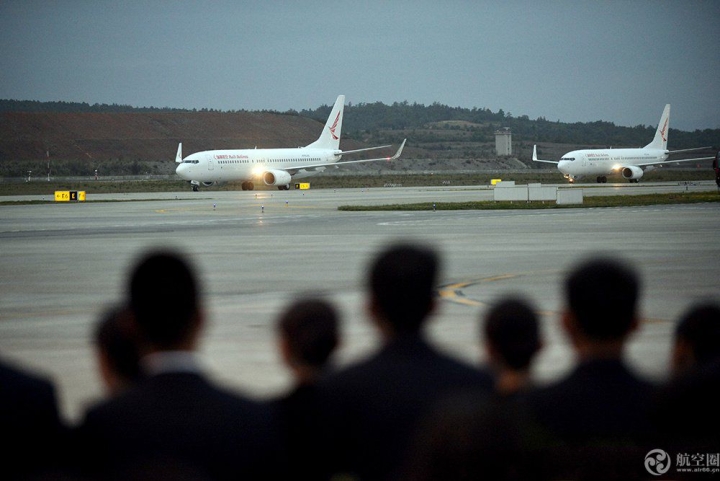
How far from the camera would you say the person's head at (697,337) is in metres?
4.91

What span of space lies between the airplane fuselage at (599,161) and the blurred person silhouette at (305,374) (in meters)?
81.5

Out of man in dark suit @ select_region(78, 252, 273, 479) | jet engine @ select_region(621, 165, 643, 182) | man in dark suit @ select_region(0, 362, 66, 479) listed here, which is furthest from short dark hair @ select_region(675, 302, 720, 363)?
jet engine @ select_region(621, 165, 643, 182)

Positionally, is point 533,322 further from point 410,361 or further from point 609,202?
point 609,202

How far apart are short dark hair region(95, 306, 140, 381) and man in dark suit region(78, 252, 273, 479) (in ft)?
0.69

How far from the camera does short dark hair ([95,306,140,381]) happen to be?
14.3ft

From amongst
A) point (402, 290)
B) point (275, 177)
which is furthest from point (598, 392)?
point (275, 177)

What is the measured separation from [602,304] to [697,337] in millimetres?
710

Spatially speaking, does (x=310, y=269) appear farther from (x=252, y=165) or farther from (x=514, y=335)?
(x=252, y=165)

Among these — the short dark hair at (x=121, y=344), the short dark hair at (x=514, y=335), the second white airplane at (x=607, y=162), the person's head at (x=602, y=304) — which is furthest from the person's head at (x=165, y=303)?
the second white airplane at (x=607, y=162)

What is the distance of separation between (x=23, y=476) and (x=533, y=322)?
7.47ft

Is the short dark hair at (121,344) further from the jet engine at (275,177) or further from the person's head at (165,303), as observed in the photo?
the jet engine at (275,177)

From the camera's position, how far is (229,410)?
386cm

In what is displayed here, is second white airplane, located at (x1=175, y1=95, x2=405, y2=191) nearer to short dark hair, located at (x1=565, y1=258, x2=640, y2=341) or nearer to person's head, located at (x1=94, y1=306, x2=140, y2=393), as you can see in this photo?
person's head, located at (x1=94, y1=306, x2=140, y2=393)

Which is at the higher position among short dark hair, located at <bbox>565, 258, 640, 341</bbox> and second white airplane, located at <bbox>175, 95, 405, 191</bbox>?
second white airplane, located at <bbox>175, 95, 405, 191</bbox>
